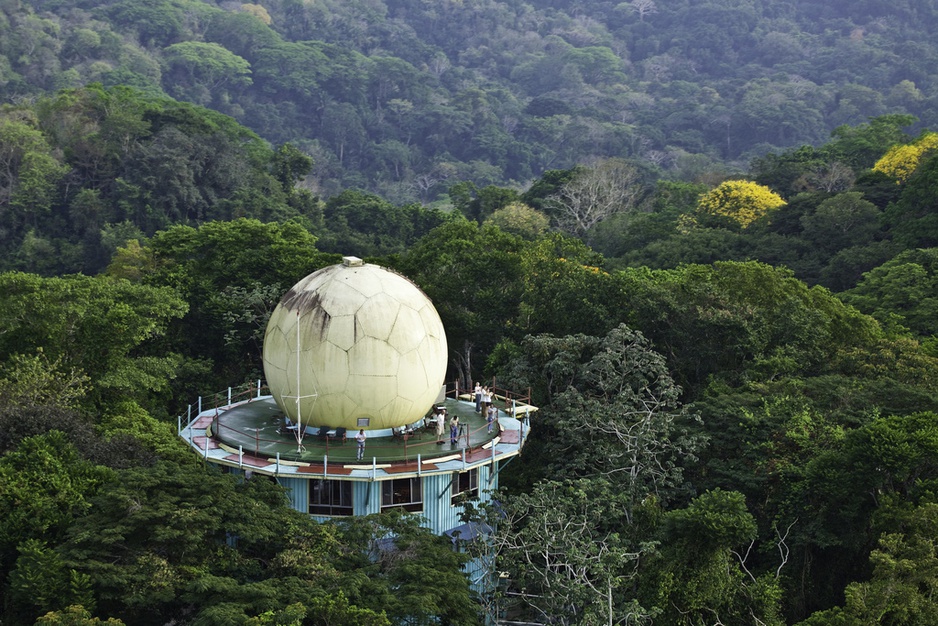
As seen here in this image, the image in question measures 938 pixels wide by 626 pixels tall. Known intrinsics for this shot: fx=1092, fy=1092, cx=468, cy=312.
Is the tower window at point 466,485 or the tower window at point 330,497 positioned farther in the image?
the tower window at point 466,485

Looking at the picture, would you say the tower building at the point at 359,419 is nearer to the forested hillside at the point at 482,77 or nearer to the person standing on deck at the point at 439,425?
the person standing on deck at the point at 439,425

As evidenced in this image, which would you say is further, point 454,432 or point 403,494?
point 454,432

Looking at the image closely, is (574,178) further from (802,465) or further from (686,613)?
(686,613)

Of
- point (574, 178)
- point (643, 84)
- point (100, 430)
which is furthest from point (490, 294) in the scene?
point (643, 84)

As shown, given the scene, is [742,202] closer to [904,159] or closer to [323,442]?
[904,159]

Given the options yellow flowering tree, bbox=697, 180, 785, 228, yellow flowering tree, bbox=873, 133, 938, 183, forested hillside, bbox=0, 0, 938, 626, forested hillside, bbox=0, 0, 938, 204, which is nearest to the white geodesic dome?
forested hillside, bbox=0, 0, 938, 626

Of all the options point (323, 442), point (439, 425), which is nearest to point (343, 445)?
point (323, 442)

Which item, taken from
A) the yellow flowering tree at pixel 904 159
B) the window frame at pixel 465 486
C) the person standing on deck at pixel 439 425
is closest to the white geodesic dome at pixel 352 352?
the person standing on deck at pixel 439 425
